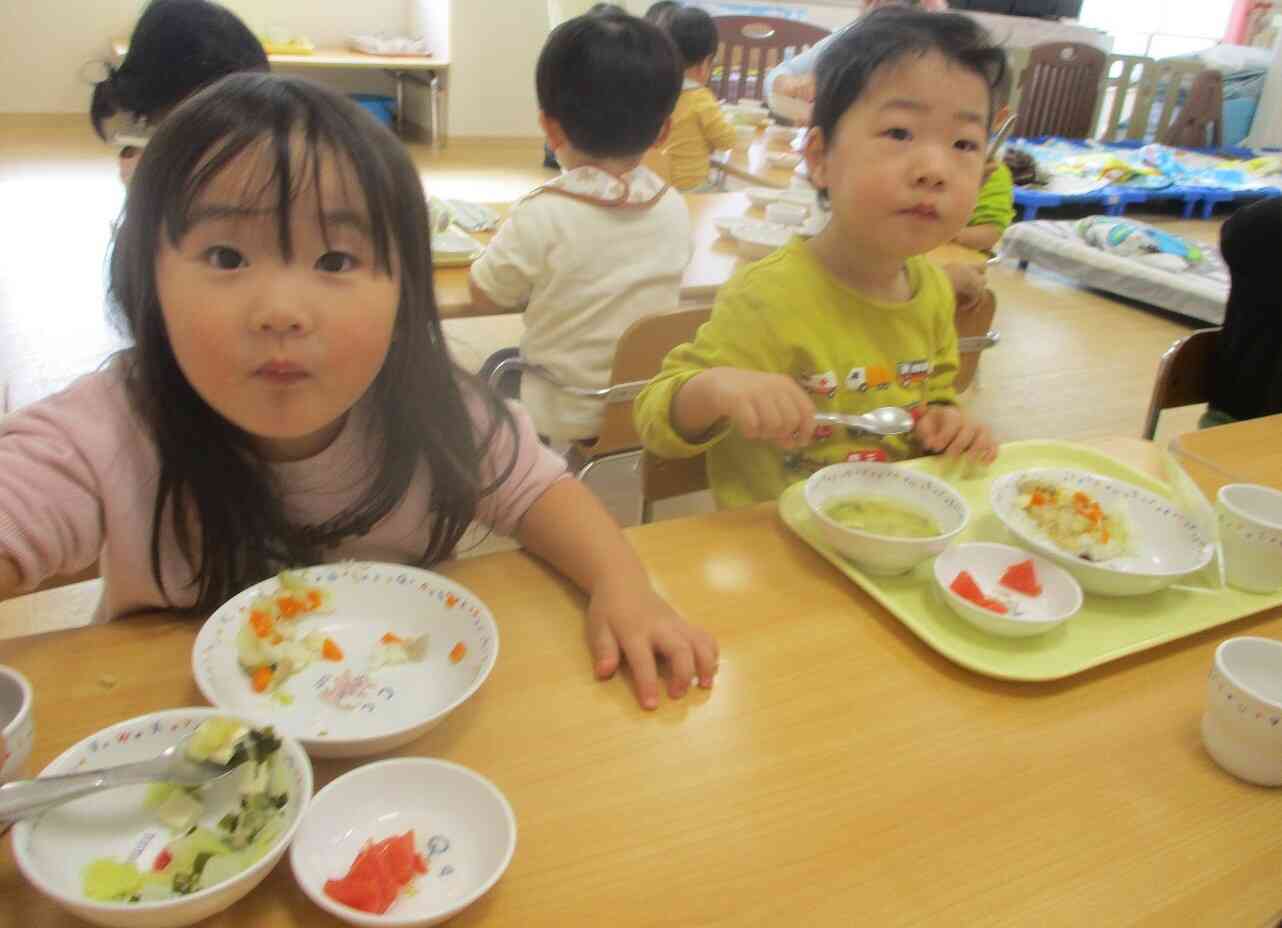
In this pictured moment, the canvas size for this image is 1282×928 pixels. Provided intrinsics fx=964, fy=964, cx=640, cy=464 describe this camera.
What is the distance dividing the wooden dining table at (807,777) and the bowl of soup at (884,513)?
0.06 metres

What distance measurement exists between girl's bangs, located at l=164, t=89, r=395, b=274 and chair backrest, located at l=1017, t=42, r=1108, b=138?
19.8 ft

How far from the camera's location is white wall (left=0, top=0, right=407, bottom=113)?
5359 mm

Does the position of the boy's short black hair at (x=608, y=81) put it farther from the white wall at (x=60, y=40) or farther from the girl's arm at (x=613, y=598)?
the white wall at (x=60, y=40)

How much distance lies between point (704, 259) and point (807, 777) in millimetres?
1559

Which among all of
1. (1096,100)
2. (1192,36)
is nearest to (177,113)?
(1096,100)

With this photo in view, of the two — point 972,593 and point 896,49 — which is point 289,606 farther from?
point 896,49

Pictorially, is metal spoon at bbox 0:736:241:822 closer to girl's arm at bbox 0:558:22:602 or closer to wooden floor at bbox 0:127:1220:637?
girl's arm at bbox 0:558:22:602

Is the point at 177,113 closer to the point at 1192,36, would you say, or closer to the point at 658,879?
the point at 658,879

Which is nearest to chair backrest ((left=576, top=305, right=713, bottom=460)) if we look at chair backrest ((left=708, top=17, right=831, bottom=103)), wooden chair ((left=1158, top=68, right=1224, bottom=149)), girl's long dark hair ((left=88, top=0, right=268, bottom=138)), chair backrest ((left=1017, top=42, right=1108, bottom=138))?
girl's long dark hair ((left=88, top=0, right=268, bottom=138))

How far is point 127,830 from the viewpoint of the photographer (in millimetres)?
578

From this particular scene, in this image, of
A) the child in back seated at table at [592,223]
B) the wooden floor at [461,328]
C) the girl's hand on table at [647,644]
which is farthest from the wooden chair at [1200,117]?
the girl's hand on table at [647,644]

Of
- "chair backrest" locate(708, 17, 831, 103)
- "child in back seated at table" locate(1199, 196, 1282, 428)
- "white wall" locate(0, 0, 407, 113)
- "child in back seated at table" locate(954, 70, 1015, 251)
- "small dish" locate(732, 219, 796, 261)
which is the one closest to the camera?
"child in back seated at table" locate(1199, 196, 1282, 428)

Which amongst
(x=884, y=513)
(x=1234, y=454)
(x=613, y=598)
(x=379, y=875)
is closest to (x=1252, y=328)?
(x=1234, y=454)

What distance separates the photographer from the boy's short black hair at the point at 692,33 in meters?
3.19
